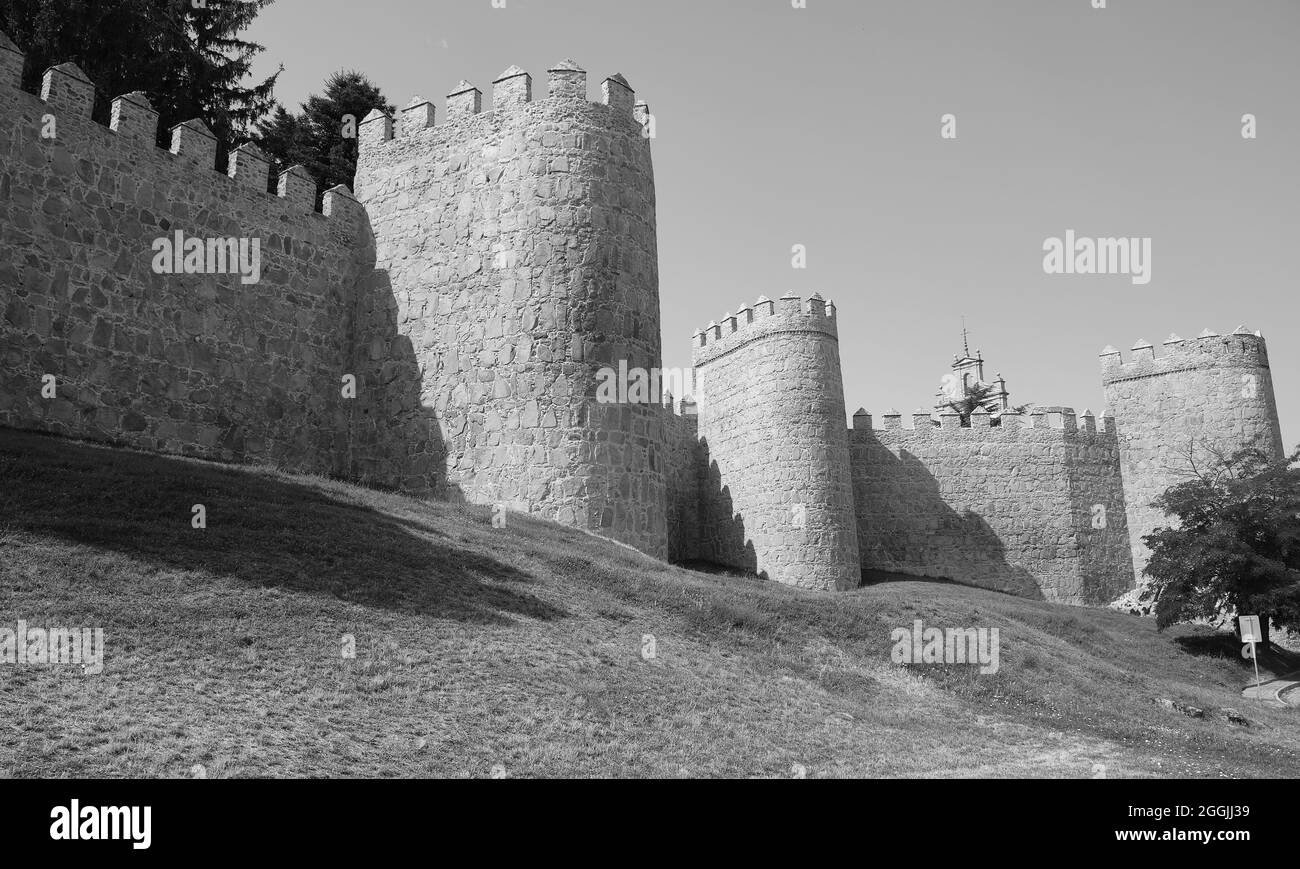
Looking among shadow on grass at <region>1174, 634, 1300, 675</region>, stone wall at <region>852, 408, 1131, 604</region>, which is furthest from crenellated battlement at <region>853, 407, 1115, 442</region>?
shadow on grass at <region>1174, 634, 1300, 675</region>

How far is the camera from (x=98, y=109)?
2884cm

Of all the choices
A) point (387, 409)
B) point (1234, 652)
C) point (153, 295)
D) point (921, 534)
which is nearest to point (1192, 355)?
point (921, 534)

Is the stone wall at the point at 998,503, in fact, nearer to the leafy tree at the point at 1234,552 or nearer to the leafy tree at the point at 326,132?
the leafy tree at the point at 1234,552

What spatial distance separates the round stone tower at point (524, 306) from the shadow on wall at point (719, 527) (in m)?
12.4

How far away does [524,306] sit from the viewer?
65.6 ft

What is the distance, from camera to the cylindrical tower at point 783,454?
3031 cm

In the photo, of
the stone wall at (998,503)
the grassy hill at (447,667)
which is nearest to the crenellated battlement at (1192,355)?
the stone wall at (998,503)

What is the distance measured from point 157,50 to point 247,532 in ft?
73.9

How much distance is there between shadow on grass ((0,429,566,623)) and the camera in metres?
10.8

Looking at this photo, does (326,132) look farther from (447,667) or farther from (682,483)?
(447,667)

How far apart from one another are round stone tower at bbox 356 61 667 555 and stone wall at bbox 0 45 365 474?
61.4 inches

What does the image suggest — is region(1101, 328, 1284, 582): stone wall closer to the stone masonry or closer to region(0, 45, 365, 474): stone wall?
the stone masonry
